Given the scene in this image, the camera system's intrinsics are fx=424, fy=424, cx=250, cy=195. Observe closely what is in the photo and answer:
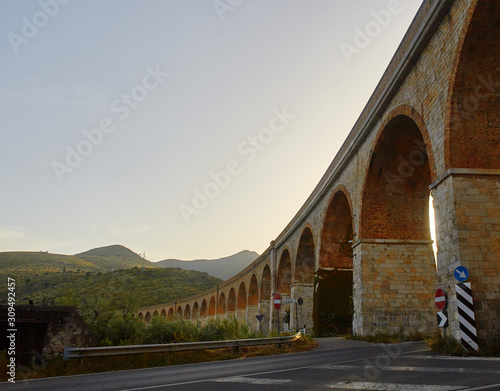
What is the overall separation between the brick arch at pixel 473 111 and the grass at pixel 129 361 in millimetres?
6589

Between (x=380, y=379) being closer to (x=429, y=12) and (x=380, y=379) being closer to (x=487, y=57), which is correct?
(x=487, y=57)

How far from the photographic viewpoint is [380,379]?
5.39 m

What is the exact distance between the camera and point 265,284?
3697cm

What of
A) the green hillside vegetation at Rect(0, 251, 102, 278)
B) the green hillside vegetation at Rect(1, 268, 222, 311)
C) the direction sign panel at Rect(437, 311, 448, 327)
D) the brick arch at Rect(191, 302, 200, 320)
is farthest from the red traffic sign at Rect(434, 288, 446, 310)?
the green hillside vegetation at Rect(0, 251, 102, 278)

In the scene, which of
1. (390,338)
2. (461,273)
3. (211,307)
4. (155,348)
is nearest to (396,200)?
(390,338)

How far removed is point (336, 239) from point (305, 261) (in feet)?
19.6

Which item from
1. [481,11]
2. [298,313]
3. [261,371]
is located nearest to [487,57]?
[481,11]

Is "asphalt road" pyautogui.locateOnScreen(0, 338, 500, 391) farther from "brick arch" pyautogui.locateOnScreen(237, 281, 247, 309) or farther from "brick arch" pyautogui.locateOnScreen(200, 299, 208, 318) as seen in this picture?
"brick arch" pyautogui.locateOnScreen(200, 299, 208, 318)

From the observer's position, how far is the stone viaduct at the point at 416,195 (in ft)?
30.6

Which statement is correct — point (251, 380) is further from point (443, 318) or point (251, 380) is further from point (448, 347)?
point (443, 318)

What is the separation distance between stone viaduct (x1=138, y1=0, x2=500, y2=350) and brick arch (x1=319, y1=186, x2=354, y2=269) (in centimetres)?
5

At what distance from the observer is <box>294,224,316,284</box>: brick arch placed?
26938mm

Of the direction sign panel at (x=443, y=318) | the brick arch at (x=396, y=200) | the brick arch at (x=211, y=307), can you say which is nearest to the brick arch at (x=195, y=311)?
the brick arch at (x=211, y=307)

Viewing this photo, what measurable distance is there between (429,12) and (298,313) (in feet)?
62.7
